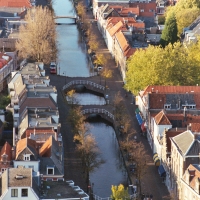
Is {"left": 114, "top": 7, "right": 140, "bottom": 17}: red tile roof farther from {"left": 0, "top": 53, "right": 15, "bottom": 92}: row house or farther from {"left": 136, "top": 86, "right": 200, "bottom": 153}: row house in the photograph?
{"left": 136, "top": 86, "right": 200, "bottom": 153}: row house

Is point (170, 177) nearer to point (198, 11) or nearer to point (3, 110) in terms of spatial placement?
point (3, 110)

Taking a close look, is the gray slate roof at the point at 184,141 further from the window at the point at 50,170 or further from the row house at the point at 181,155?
the window at the point at 50,170

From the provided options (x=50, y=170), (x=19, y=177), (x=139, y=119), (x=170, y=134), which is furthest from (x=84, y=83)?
(x=19, y=177)

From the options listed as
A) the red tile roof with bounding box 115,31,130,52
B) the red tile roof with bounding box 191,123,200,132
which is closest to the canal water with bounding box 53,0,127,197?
the red tile roof with bounding box 115,31,130,52

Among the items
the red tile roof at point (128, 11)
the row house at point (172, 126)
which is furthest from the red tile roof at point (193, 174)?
the red tile roof at point (128, 11)

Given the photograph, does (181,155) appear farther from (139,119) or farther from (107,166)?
(139,119)

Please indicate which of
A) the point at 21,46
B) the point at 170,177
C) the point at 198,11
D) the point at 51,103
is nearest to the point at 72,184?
the point at 170,177
